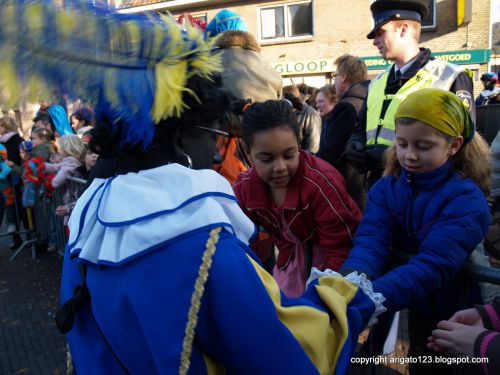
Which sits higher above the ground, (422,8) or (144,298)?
(422,8)

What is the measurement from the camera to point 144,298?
1.06m

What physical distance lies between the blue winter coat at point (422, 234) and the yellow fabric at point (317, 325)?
39 centimetres

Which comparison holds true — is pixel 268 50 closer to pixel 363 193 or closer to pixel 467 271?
pixel 363 193

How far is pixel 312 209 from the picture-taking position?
210 centimetres

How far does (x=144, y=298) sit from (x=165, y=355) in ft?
0.47

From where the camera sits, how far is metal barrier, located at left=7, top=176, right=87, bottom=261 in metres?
5.30

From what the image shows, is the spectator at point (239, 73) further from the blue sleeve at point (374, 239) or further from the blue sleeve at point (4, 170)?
the blue sleeve at point (4, 170)

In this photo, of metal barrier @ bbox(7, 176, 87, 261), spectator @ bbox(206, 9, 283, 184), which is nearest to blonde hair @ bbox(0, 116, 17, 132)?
metal barrier @ bbox(7, 176, 87, 261)

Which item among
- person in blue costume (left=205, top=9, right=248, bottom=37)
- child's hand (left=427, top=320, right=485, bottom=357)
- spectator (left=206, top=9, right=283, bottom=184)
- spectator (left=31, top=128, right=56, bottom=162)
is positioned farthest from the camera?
spectator (left=31, top=128, right=56, bottom=162)

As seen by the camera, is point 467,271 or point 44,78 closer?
point 44,78

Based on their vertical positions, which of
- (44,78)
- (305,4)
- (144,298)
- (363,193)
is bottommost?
(363,193)

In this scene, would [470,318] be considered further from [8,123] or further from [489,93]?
[489,93]

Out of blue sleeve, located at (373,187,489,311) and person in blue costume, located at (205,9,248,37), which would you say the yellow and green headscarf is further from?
person in blue costume, located at (205,9,248,37)

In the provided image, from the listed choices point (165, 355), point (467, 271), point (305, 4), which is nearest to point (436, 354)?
point (467, 271)
